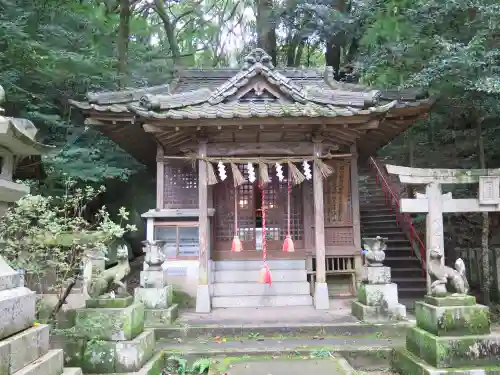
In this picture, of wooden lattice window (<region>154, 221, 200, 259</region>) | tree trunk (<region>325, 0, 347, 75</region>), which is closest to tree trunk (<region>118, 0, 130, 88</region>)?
wooden lattice window (<region>154, 221, 200, 259</region>)

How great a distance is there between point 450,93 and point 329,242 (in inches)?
194

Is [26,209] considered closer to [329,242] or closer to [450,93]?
[329,242]

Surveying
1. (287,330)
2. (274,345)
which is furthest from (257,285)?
(274,345)

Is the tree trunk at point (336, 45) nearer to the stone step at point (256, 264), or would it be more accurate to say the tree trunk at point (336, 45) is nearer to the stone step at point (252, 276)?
the stone step at point (256, 264)

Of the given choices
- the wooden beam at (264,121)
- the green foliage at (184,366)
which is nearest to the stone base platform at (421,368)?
the green foliage at (184,366)

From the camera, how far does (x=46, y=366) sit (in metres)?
3.93

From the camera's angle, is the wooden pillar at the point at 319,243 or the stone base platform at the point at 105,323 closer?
the stone base platform at the point at 105,323

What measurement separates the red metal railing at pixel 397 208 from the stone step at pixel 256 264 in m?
3.22

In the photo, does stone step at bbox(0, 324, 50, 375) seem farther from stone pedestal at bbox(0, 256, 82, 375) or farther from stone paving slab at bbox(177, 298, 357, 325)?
stone paving slab at bbox(177, 298, 357, 325)

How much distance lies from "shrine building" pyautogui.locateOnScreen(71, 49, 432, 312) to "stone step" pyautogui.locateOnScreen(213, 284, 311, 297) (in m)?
0.03

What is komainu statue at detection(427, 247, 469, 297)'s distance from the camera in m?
5.92

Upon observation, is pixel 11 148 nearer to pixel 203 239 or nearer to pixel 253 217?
pixel 203 239

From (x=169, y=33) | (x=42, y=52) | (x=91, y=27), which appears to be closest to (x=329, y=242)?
(x=42, y=52)

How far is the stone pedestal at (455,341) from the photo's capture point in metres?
5.37
